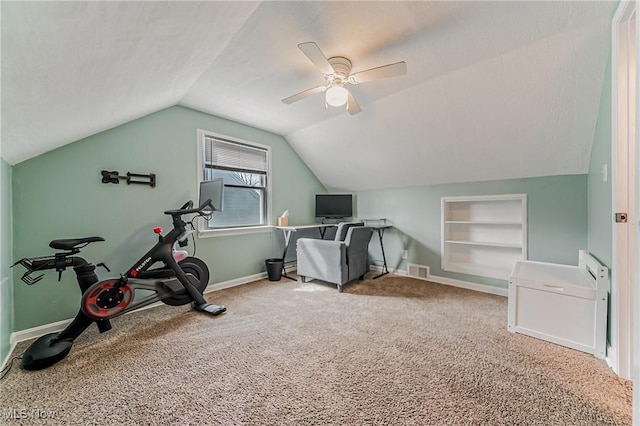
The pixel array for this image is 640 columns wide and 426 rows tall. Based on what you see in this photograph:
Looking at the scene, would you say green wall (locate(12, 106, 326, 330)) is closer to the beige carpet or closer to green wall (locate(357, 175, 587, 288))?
the beige carpet

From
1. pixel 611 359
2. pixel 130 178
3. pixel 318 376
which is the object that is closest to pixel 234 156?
pixel 130 178

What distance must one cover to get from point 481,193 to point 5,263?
191 inches

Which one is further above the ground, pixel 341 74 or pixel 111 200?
pixel 341 74

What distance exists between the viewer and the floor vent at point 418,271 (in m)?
3.72

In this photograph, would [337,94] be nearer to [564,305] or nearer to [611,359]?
[564,305]

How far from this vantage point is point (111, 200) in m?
2.50

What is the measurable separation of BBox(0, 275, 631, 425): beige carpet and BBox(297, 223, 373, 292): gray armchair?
32.6 inches

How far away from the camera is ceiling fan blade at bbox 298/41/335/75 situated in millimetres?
1599

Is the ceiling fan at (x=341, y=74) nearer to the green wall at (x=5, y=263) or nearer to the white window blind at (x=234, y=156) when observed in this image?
the white window blind at (x=234, y=156)

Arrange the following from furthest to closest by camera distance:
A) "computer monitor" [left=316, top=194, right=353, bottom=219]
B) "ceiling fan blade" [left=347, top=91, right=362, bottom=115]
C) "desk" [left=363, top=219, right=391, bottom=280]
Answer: "computer monitor" [left=316, top=194, right=353, bottom=219]
"desk" [left=363, top=219, right=391, bottom=280]
"ceiling fan blade" [left=347, top=91, right=362, bottom=115]

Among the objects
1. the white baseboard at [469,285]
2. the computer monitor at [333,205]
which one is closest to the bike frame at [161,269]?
the computer monitor at [333,205]

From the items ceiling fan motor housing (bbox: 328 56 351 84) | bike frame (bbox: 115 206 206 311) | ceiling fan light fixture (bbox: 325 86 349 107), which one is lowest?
bike frame (bbox: 115 206 206 311)

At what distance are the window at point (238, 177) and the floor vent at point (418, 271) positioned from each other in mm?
2422

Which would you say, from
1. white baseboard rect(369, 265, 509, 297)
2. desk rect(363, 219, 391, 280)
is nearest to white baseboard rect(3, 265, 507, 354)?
white baseboard rect(369, 265, 509, 297)
